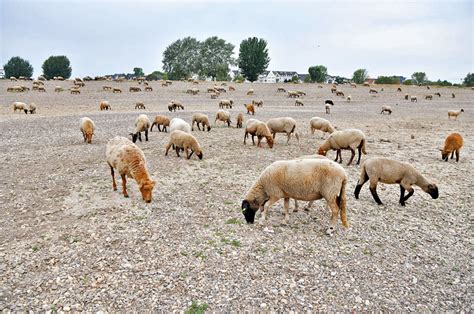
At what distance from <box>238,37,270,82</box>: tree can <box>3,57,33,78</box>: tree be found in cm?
8092

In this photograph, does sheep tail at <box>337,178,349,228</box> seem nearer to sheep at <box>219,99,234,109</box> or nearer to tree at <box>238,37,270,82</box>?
sheep at <box>219,99,234,109</box>

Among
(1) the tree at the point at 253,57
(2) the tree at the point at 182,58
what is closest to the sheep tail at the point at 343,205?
(1) the tree at the point at 253,57

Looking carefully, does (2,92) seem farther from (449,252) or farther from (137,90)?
(449,252)

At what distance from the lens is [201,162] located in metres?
14.4

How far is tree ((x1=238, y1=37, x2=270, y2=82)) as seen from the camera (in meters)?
102

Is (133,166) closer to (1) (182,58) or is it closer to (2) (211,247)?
(2) (211,247)

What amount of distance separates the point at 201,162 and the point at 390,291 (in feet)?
32.9

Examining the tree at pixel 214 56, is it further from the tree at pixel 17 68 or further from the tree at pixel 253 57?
the tree at pixel 17 68

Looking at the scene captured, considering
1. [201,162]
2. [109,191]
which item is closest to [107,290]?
[109,191]

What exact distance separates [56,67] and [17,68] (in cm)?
1419

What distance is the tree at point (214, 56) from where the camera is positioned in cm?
10994

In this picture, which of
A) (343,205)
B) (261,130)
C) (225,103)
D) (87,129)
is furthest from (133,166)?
(225,103)

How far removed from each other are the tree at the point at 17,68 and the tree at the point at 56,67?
21.9ft

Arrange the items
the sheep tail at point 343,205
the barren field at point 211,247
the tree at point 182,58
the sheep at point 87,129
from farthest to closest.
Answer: the tree at point 182,58 → the sheep at point 87,129 → the sheep tail at point 343,205 → the barren field at point 211,247
